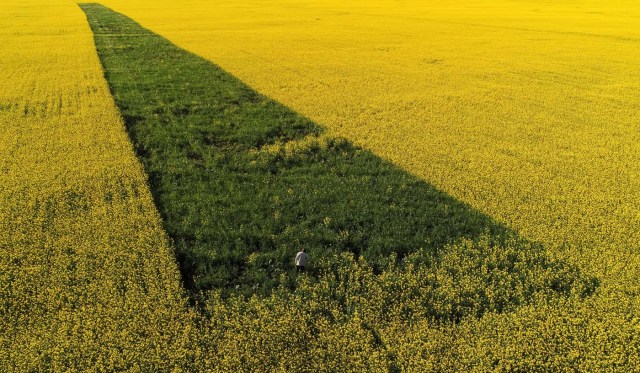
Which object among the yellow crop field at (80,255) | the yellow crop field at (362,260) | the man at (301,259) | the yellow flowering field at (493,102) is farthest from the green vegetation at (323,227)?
the yellow flowering field at (493,102)

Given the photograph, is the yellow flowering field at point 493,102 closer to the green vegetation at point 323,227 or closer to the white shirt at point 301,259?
the green vegetation at point 323,227

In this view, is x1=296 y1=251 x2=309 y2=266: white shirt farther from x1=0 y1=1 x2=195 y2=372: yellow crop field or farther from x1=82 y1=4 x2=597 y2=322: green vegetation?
x1=0 y1=1 x2=195 y2=372: yellow crop field

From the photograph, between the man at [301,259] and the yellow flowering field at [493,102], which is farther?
the yellow flowering field at [493,102]

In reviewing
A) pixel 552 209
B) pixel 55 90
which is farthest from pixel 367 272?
pixel 55 90

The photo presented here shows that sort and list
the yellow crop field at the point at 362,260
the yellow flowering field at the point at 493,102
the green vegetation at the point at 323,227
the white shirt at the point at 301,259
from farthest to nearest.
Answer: the yellow flowering field at the point at 493,102
the white shirt at the point at 301,259
the green vegetation at the point at 323,227
the yellow crop field at the point at 362,260

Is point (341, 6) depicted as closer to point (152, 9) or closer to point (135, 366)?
point (152, 9)

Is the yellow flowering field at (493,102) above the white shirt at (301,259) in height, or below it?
above
